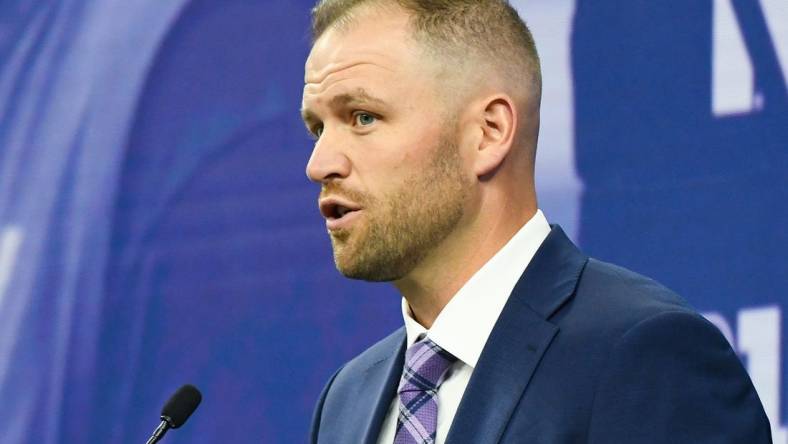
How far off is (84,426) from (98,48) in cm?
103

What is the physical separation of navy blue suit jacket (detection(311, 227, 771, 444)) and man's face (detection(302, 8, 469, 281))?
0.18 meters

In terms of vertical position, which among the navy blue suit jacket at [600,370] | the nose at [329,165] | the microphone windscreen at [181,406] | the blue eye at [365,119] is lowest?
the navy blue suit jacket at [600,370]

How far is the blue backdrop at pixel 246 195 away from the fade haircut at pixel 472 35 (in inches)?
25.2

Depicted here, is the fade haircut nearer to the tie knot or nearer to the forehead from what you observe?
the forehead

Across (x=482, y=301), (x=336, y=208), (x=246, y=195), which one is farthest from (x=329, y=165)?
(x=246, y=195)

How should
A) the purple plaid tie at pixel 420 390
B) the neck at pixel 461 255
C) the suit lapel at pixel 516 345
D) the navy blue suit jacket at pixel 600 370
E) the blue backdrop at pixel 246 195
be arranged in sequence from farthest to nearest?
the blue backdrop at pixel 246 195 < the neck at pixel 461 255 < the purple plaid tie at pixel 420 390 < the suit lapel at pixel 516 345 < the navy blue suit jacket at pixel 600 370

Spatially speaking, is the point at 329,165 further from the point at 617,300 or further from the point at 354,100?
the point at 617,300

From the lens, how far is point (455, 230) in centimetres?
206

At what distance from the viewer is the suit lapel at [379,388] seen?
2102 millimetres

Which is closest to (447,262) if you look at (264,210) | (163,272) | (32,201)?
(264,210)

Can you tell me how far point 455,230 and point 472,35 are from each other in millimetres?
315

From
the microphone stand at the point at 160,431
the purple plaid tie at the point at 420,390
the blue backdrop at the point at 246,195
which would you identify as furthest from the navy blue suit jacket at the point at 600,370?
the blue backdrop at the point at 246,195

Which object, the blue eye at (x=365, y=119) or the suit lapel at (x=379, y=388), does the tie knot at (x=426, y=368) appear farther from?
the blue eye at (x=365, y=119)

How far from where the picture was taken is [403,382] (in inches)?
81.2
